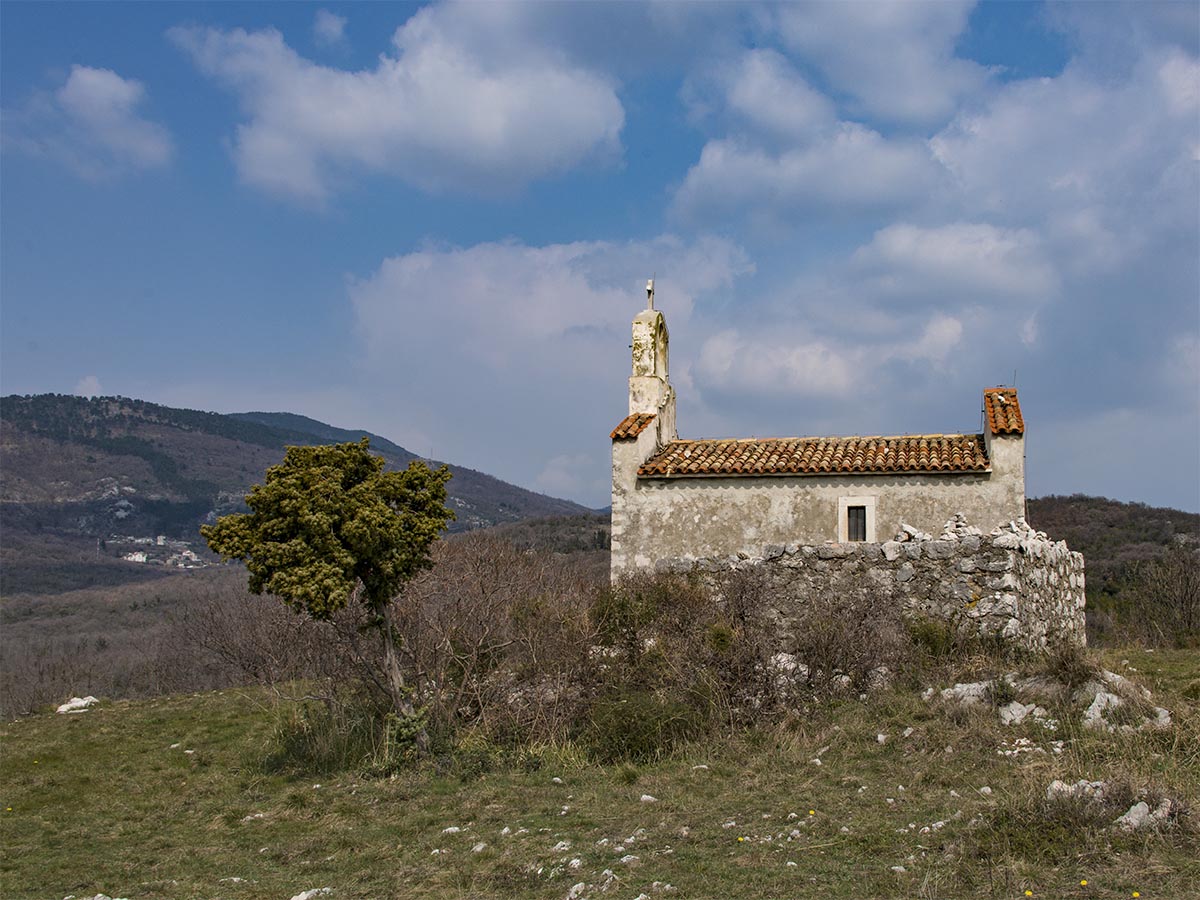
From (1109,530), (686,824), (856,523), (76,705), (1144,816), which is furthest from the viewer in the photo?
(1109,530)

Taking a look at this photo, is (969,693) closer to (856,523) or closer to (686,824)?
(686,824)

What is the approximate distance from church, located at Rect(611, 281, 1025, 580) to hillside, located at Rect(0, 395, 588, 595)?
259ft

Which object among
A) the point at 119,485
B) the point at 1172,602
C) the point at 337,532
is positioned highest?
the point at 119,485

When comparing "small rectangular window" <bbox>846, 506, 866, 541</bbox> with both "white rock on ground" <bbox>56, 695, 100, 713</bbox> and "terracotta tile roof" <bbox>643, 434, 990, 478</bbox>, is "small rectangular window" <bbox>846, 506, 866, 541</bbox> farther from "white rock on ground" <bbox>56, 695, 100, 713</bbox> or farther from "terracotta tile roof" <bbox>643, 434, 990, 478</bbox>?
"white rock on ground" <bbox>56, 695, 100, 713</bbox>

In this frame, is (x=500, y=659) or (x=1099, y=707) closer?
(x=1099, y=707)

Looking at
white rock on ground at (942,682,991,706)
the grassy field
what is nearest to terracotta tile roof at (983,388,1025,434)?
the grassy field

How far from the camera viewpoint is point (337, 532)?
1204cm

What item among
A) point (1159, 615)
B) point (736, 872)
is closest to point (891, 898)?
point (736, 872)

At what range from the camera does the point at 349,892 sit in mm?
7707

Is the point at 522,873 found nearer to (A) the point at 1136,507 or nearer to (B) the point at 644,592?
(B) the point at 644,592

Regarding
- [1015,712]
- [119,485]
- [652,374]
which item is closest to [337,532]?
[1015,712]

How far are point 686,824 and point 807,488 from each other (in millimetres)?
12221

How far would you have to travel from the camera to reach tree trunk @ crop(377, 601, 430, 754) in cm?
1216

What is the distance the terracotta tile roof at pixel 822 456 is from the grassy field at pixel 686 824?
253 inches
